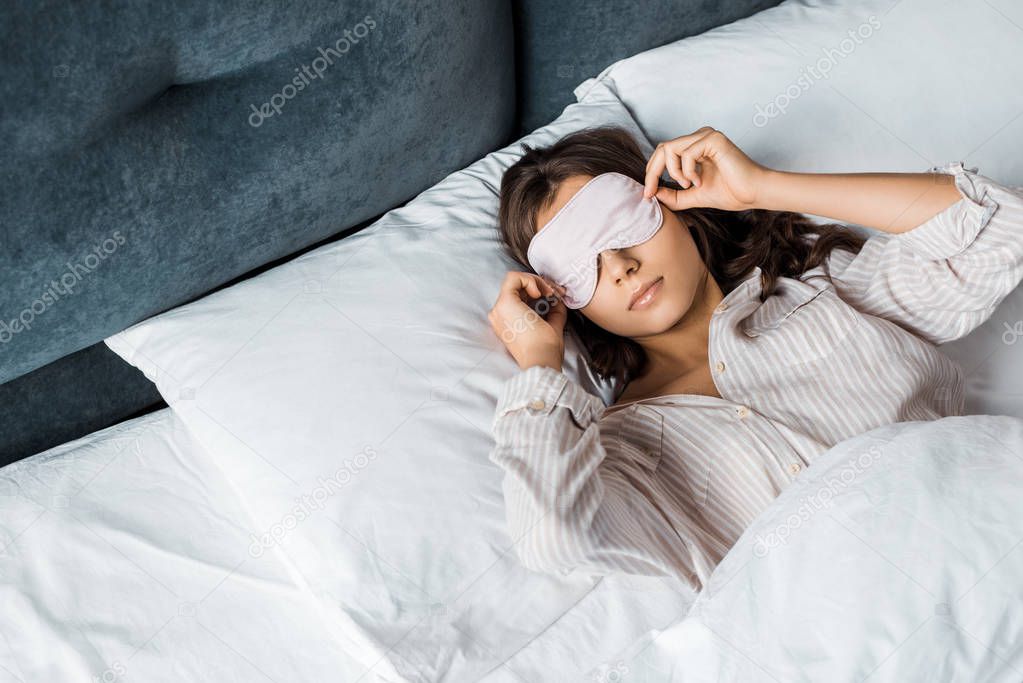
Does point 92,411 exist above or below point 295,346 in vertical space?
below

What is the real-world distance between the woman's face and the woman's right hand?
6cm

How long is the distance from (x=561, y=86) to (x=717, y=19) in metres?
0.31

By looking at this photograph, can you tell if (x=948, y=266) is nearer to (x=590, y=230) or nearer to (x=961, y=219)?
(x=961, y=219)

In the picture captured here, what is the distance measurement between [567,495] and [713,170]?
0.53 metres

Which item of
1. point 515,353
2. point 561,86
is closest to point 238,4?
point 515,353

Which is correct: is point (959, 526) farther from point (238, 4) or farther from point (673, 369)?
point (238, 4)

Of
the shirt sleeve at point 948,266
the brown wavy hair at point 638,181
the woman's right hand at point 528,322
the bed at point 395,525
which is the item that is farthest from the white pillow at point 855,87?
the woman's right hand at point 528,322

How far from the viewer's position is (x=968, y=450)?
0.94m

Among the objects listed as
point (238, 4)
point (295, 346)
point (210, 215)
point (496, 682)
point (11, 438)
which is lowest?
point (496, 682)

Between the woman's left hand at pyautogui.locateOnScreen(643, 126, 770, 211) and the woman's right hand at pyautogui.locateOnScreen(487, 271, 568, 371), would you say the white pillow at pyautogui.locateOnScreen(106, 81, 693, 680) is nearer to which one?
the woman's right hand at pyautogui.locateOnScreen(487, 271, 568, 371)

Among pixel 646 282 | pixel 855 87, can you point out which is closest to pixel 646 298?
pixel 646 282

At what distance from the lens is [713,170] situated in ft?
3.98

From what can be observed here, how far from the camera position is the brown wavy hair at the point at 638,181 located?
124 centimetres

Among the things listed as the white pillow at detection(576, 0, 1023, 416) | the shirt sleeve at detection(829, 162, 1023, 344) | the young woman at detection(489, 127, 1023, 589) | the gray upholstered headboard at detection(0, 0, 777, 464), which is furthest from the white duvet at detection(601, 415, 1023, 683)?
the gray upholstered headboard at detection(0, 0, 777, 464)
